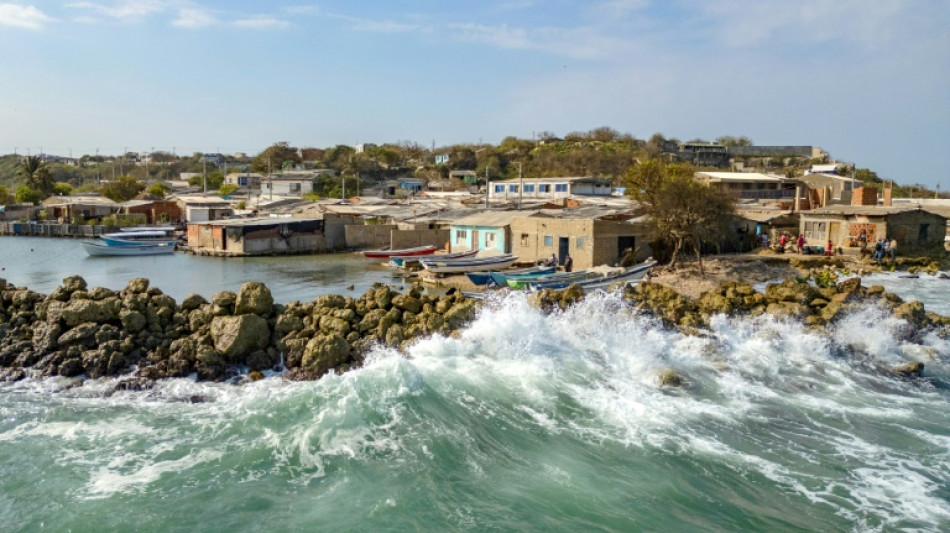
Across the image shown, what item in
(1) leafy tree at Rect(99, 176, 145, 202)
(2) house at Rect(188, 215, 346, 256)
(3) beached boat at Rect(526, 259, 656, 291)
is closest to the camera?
(3) beached boat at Rect(526, 259, 656, 291)

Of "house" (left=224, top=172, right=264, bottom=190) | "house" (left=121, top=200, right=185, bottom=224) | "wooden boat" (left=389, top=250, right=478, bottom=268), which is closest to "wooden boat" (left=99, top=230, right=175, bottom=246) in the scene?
"house" (left=121, top=200, right=185, bottom=224)

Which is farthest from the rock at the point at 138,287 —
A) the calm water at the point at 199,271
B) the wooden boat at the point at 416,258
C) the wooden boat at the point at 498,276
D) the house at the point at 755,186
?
the house at the point at 755,186

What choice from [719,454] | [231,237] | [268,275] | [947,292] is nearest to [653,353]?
[719,454]

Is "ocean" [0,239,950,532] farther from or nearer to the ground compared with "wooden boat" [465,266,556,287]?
nearer to the ground

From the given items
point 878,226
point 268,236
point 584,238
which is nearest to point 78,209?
point 268,236

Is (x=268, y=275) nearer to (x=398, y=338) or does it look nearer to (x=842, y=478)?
(x=398, y=338)

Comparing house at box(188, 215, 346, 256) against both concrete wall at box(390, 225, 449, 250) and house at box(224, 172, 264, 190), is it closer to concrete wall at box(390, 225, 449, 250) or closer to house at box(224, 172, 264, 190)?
concrete wall at box(390, 225, 449, 250)
